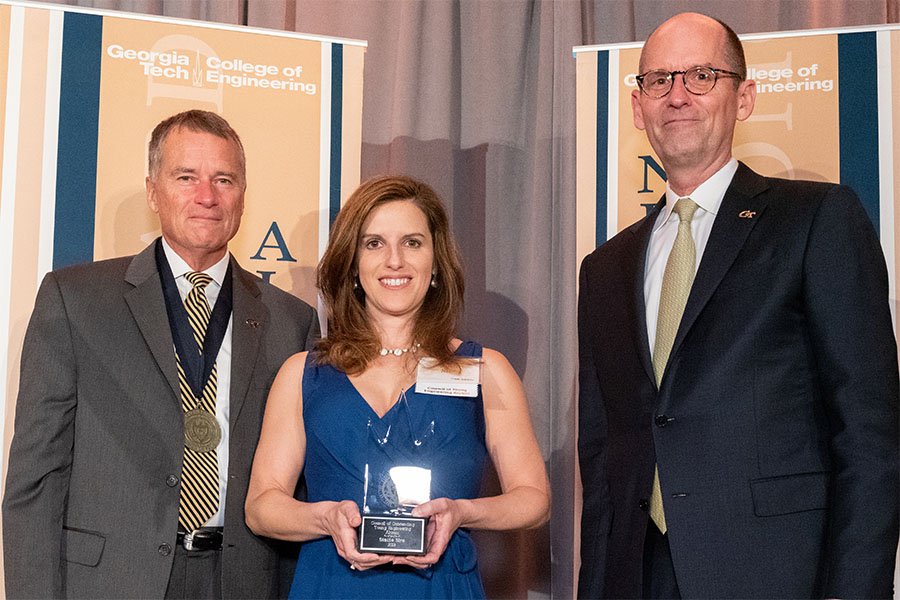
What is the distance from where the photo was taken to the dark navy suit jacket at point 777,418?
211cm

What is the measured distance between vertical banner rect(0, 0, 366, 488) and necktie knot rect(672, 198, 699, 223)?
4.93ft

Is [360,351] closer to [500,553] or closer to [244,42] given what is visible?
[244,42]

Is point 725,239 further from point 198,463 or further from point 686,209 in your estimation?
point 198,463

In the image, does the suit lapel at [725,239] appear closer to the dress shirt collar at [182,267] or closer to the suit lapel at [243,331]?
the suit lapel at [243,331]

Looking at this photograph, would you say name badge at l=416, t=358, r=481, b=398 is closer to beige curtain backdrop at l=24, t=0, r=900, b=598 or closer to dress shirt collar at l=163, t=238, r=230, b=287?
dress shirt collar at l=163, t=238, r=230, b=287

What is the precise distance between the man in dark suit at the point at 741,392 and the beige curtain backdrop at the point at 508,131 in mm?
1783

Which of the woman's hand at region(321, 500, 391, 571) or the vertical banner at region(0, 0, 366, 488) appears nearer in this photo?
the woman's hand at region(321, 500, 391, 571)

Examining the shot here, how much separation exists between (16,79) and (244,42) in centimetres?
82

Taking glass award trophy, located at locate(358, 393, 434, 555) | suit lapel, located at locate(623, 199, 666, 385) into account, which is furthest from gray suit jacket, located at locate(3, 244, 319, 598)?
suit lapel, located at locate(623, 199, 666, 385)

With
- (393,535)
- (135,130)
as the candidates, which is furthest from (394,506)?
(135,130)

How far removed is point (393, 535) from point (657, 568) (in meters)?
0.67

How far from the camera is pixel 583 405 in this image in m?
2.70

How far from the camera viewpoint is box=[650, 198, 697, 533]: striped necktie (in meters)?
2.36

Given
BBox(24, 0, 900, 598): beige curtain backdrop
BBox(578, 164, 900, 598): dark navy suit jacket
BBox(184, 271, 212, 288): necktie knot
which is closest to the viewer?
BBox(578, 164, 900, 598): dark navy suit jacket
